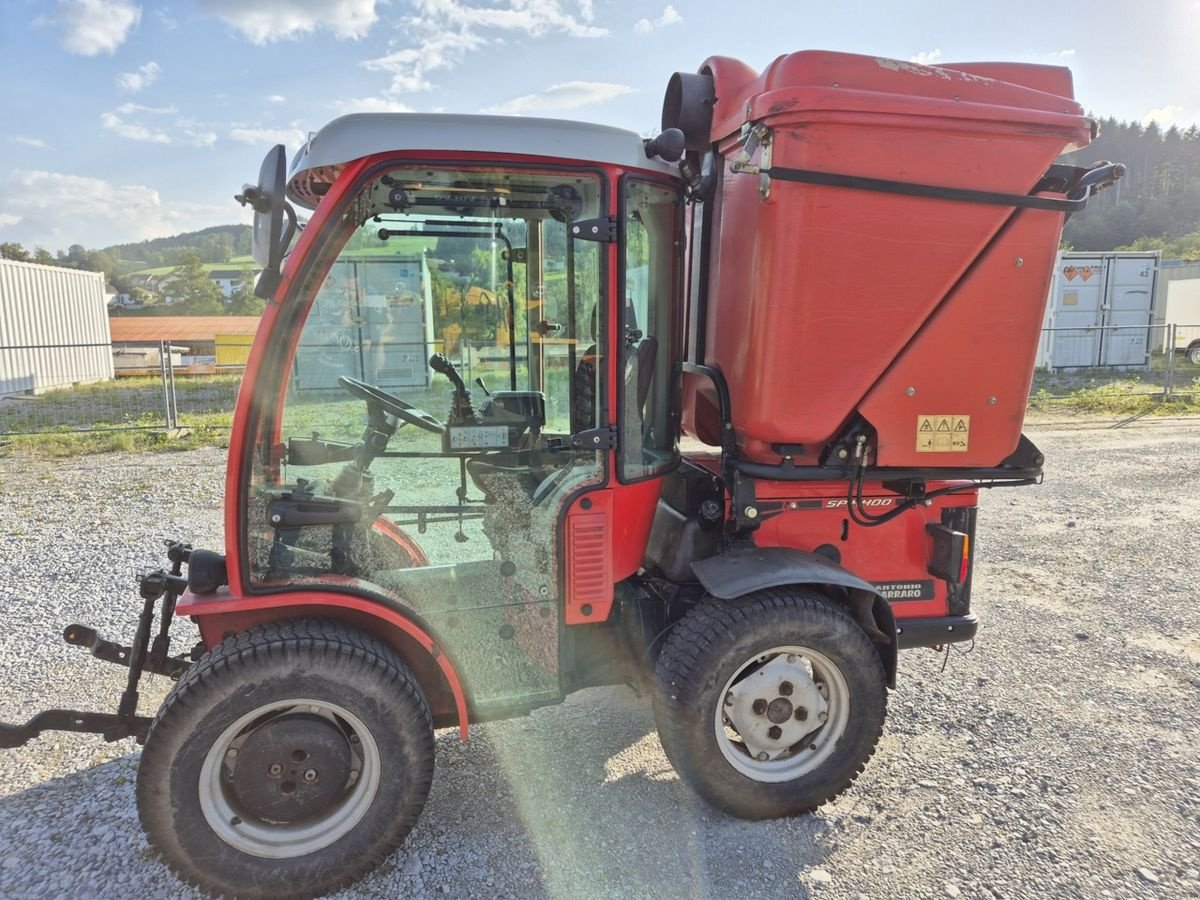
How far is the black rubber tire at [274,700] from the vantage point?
7.82 feet

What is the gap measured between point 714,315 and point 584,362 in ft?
2.28

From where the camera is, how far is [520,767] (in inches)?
128

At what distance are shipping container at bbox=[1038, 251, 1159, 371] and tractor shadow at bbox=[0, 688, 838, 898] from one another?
19.3 metres

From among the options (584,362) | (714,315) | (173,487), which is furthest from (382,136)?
(173,487)

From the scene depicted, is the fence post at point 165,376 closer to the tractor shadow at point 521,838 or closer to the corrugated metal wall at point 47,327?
the corrugated metal wall at point 47,327

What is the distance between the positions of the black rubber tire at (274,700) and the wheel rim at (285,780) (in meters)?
0.03

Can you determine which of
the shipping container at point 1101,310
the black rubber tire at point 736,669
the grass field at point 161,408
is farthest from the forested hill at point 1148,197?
the black rubber tire at point 736,669

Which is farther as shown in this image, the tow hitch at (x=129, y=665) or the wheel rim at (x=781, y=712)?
the wheel rim at (x=781, y=712)

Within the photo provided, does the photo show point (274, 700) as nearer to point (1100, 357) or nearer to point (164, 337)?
point (1100, 357)

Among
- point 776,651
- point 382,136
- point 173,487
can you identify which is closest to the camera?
point 382,136

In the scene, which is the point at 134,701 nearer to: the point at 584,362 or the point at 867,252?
the point at 584,362

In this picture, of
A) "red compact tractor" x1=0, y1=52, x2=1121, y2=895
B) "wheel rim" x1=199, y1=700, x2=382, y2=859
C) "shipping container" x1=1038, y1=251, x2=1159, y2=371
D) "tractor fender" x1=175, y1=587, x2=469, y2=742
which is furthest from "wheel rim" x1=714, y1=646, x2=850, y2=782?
"shipping container" x1=1038, y1=251, x2=1159, y2=371

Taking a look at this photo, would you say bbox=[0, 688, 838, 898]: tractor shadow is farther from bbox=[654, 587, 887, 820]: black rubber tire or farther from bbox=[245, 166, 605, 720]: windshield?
bbox=[245, 166, 605, 720]: windshield

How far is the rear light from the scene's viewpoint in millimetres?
3174
